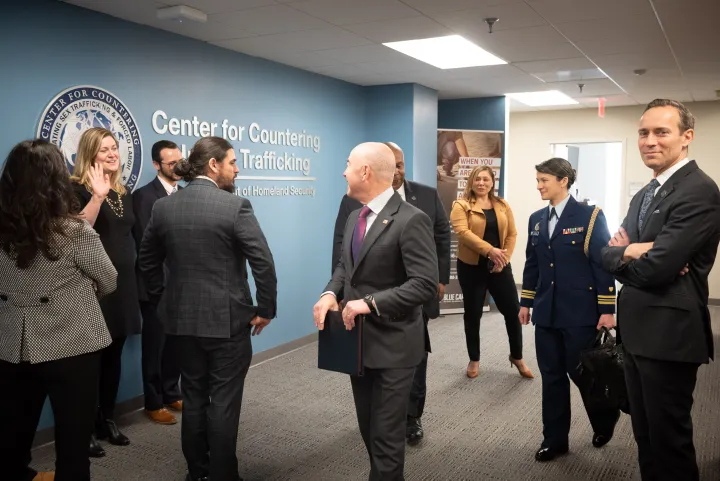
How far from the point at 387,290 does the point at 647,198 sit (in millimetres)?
1134

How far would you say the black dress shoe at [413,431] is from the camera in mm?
3670

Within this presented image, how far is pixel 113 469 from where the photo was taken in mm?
3340

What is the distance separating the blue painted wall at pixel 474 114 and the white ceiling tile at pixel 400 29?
11.3 ft

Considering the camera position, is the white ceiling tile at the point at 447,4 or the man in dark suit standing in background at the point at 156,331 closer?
the white ceiling tile at the point at 447,4

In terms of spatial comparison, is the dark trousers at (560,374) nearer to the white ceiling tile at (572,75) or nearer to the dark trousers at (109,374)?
the dark trousers at (109,374)

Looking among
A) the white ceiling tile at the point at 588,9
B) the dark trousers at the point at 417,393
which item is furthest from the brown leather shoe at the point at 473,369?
the white ceiling tile at the point at 588,9

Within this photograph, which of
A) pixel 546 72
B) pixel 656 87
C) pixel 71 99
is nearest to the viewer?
pixel 71 99

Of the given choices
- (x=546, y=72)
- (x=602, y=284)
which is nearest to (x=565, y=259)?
(x=602, y=284)

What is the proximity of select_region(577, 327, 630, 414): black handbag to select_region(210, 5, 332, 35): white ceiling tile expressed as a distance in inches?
104

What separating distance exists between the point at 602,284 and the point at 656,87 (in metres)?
4.93

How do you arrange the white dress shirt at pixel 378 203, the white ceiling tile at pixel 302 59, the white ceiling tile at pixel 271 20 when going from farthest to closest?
1. the white ceiling tile at pixel 302 59
2. the white ceiling tile at pixel 271 20
3. the white dress shirt at pixel 378 203

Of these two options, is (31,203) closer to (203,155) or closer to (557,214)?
(203,155)

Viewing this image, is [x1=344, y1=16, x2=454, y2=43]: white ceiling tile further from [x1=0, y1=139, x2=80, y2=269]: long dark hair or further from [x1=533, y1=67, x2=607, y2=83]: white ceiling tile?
[x1=0, y1=139, x2=80, y2=269]: long dark hair

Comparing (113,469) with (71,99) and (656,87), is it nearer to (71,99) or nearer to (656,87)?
(71,99)
